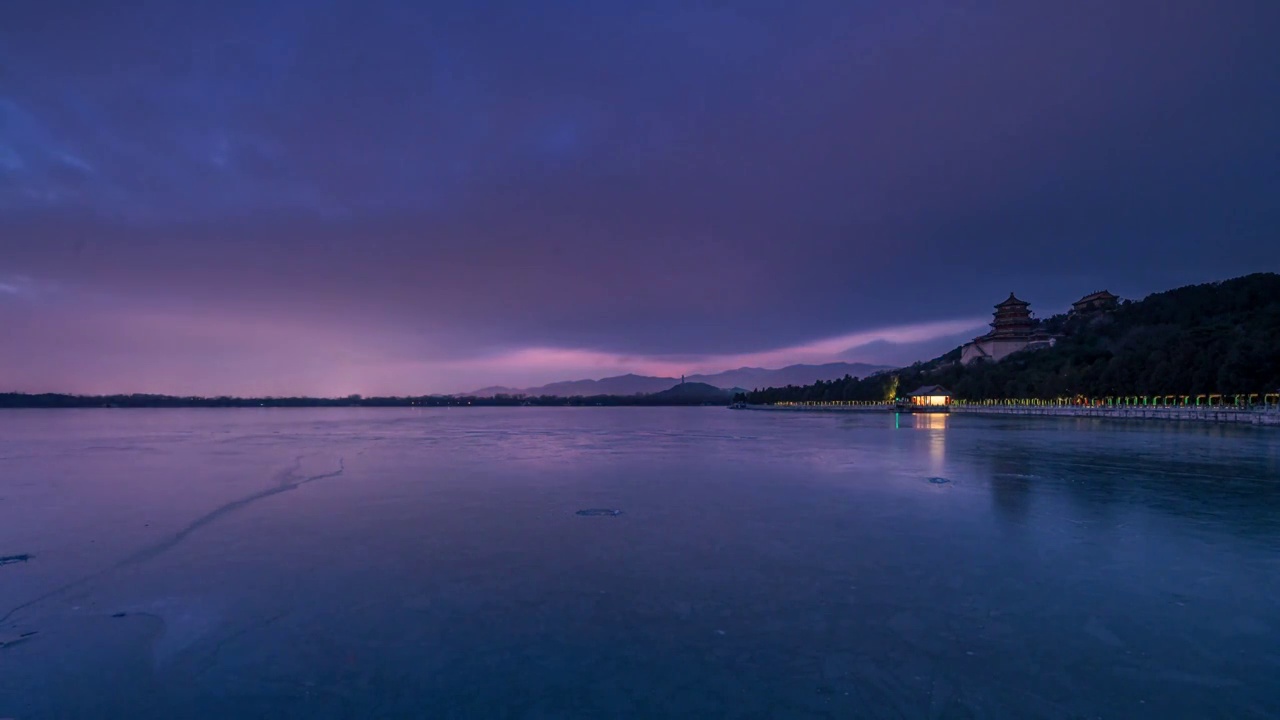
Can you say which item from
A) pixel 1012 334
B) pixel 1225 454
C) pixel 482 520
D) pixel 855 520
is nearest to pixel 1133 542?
pixel 855 520

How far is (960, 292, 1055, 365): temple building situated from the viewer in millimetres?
112062

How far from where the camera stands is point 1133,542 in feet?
28.1

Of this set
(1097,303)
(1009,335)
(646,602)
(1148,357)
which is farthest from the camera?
(1097,303)

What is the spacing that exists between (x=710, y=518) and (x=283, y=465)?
14380 mm

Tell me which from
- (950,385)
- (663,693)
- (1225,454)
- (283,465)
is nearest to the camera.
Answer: (663,693)

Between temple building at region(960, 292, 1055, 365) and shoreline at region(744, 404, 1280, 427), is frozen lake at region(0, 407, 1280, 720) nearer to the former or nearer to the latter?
shoreline at region(744, 404, 1280, 427)

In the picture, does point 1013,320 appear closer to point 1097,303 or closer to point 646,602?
point 1097,303

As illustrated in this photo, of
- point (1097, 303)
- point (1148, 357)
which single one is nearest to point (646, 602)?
point (1148, 357)

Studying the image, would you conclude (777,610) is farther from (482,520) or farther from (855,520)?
(482,520)

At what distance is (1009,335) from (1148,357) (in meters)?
53.8

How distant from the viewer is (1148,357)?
62.8 meters

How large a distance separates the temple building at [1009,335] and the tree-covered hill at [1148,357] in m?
4.71

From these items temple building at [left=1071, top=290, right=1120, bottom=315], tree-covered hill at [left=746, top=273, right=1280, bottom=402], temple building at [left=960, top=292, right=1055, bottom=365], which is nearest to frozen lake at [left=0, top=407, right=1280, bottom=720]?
tree-covered hill at [left=746, top=273, right=1280, bottom=402]

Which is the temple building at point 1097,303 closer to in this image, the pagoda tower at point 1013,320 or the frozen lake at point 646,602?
the pagoda tower at point 1013,320
